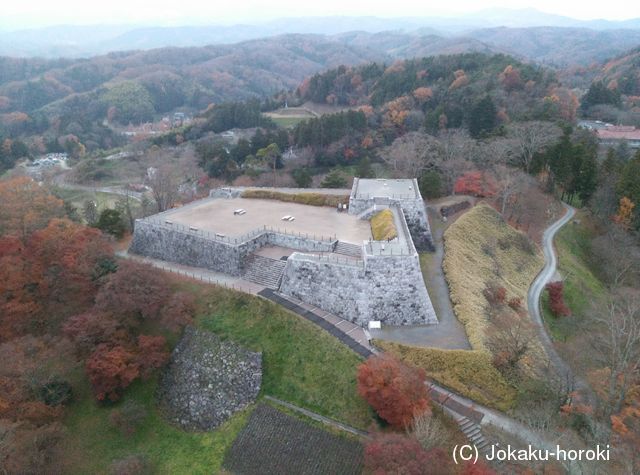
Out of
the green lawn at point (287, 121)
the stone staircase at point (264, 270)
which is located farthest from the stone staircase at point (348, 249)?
the green lawn at point (287, 121)

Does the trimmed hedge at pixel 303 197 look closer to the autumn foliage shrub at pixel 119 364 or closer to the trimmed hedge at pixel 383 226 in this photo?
the trimmed hedge at pixel 383 226

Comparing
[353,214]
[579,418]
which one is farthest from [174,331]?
[579,418]

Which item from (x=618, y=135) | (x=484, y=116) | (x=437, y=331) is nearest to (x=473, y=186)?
(x=484, y=116)

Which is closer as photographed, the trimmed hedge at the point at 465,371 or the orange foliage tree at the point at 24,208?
the trimmed hedge at the point at 465,371

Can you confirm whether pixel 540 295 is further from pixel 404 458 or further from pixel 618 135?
pixel 618 135

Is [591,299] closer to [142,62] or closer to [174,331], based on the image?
[174,331]

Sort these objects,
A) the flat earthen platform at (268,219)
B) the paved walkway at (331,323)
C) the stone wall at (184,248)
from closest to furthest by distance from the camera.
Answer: the paved walkway at (331,323) → the stone wall at (184,248) → the flat earthen platform at (268,219)

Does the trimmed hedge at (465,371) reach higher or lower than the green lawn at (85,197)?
higher
